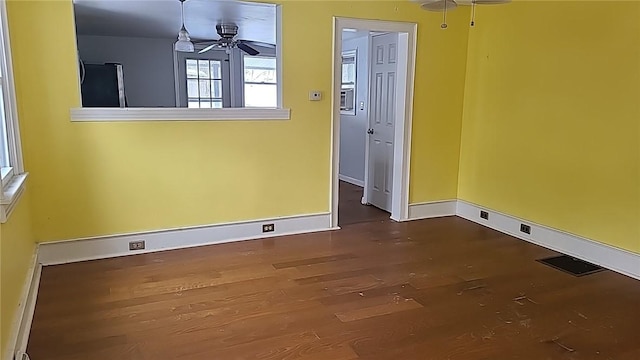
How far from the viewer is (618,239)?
3631mm

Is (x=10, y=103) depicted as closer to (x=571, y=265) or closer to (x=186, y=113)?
(x=186, y=113)

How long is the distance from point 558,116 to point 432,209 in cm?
166

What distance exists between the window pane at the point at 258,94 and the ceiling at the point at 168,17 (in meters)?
1.22

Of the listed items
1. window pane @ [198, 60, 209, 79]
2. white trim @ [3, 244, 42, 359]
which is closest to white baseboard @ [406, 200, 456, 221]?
white trim @ [3, 244, 42, 359]

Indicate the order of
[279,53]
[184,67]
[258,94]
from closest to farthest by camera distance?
[279,53] → [184,67] → [258,94]

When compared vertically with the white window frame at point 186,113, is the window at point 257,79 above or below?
above

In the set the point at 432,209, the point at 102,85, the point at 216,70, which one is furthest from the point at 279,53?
the point at 216,70

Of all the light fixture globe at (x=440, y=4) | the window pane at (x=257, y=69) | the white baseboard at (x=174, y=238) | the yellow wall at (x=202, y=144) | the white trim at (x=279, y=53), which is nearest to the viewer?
the light fixture globe at (x=440, y=4)

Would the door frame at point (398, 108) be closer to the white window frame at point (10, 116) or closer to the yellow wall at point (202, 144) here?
the yellow wall at point (202, 144)

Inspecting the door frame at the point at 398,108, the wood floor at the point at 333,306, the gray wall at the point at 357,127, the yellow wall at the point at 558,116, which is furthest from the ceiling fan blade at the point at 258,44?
the wood floor at the point at 333,306

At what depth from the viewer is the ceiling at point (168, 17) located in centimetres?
500

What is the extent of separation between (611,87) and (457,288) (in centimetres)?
196

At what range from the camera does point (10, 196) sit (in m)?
2.44

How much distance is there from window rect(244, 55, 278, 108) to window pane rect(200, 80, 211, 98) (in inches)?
27.1
